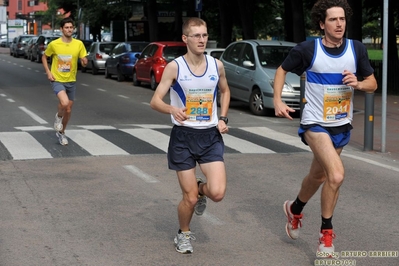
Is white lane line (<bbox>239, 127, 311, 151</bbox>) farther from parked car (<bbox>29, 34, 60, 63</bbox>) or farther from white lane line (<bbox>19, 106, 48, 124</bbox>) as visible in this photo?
parked car (<bbox>29, 34, 60, 63</bbox>)

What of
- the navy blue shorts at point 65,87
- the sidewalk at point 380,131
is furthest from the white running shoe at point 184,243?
the navy blue shorts at point 65,87

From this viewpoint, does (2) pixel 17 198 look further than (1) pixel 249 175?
No

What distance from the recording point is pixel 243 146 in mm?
12625

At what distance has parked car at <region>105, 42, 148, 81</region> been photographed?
29.9 metres

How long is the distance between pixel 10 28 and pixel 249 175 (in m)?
109

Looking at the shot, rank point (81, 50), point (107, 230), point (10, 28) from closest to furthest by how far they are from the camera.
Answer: point (107, 230)
point (81, 50)
point (10, 28)

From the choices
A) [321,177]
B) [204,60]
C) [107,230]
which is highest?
[204,60]

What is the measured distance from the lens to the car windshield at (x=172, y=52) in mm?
25302

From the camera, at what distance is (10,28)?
114562mm

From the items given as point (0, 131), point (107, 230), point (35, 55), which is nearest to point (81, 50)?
point (0, 131)

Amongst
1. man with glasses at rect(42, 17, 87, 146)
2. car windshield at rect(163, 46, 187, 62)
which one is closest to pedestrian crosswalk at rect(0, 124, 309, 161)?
man with glasses at rect(42, 17, 87, 146)

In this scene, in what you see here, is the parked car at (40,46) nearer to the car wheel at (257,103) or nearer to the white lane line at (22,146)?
the car wheel at (257,103)

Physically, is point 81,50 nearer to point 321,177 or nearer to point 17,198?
point 17,198

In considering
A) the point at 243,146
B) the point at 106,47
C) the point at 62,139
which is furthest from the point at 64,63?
the point at 106,47
